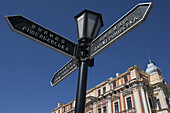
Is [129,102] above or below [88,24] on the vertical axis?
above

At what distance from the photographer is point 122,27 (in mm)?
2418

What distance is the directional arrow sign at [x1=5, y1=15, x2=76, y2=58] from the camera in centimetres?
248

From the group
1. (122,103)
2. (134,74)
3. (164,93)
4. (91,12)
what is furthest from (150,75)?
(91,12)

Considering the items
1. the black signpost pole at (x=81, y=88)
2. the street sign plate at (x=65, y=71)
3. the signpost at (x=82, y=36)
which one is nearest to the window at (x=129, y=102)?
the street sign plate at (x=65, y=71)

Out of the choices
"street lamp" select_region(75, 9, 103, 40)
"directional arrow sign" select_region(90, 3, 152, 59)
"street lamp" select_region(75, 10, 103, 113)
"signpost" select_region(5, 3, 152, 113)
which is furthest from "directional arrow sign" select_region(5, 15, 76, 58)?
"directional arrow sign" select_region(90, 3, 152, 59)

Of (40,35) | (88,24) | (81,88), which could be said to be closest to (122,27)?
(88,24)

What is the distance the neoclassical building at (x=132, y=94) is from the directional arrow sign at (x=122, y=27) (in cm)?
2022

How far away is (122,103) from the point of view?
2291 cm

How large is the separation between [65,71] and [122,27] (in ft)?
4.48

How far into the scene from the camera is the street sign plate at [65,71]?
9.58 feet

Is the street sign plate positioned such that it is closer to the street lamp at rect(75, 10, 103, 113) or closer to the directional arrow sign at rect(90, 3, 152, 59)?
the street lamp at rect(75, 10, 103, 113)

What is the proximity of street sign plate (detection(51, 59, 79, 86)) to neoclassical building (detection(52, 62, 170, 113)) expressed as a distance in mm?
19766

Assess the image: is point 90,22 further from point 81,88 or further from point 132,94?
point 132,94

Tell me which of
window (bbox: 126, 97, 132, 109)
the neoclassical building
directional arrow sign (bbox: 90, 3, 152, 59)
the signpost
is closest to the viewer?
directional arrow sign (bbox: 90, 3, 152, 59)
